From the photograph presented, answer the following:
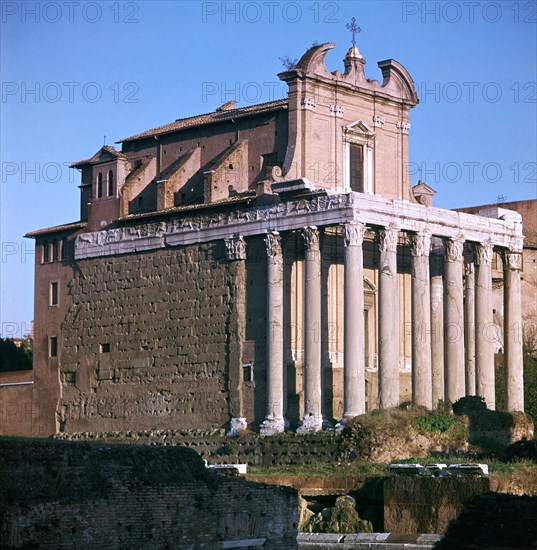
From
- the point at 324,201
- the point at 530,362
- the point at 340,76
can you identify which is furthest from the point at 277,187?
the point at 530,362

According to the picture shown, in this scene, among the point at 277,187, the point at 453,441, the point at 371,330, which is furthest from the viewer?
the point at 371,330

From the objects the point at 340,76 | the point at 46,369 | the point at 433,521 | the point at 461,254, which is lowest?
the point at 433,521

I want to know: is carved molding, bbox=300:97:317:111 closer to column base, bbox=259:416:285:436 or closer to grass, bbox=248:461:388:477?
column base, bbox=259:416:285:436

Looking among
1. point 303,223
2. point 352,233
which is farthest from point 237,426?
point 352,233

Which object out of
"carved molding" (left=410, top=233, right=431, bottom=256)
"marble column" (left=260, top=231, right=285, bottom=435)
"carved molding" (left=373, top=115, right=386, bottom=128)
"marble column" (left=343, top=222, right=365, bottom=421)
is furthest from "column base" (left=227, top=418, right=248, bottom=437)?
"carved molding" (left=373, top=115, right=386, bottom=128)

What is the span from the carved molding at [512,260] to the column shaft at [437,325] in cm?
248

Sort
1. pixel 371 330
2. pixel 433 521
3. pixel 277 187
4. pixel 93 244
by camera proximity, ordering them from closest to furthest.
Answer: pixel 433 521 < pixel 277 187 < pixel 371 330 < pixel 93 244

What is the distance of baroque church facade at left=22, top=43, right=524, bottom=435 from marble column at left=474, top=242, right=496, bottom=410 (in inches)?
2.9

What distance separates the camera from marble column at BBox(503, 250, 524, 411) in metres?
52.7

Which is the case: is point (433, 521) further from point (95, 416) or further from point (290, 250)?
point (95, 416)

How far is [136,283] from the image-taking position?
55375 millimetres

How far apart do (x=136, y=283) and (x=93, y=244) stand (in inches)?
130

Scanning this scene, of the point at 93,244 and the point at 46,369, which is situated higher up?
the point at 93,244

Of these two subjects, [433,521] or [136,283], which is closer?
[433,521]
